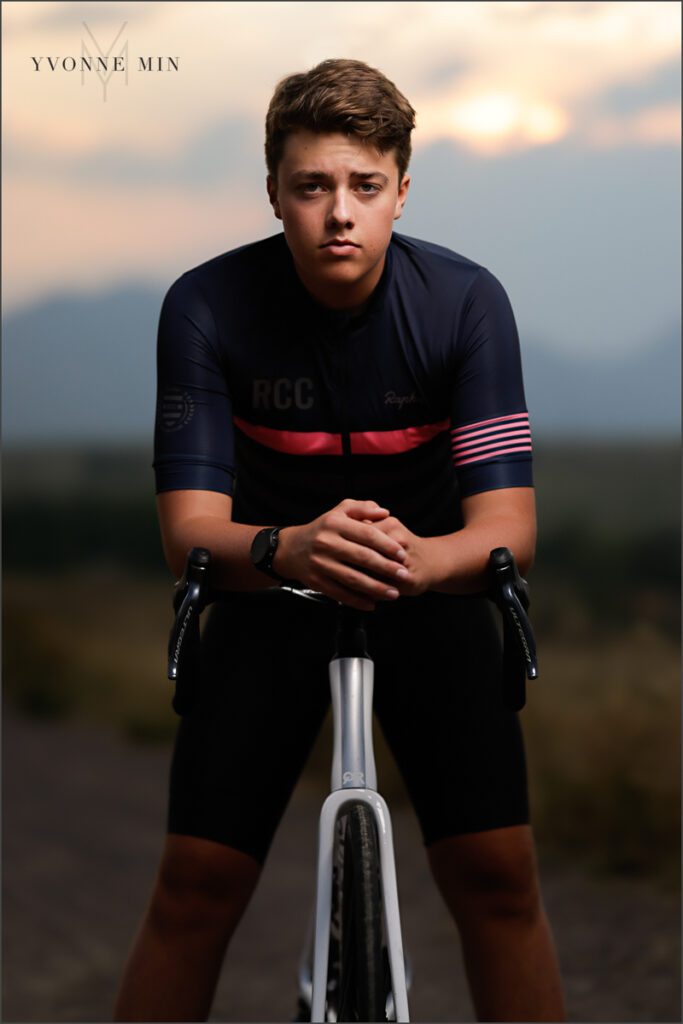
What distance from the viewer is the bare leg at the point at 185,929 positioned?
256cm

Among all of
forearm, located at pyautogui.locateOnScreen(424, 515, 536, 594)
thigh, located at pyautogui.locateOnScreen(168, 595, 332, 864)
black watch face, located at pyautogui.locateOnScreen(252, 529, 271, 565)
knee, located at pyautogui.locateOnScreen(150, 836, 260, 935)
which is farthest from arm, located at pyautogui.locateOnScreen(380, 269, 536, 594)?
knee, located at pyautogui.locateOnScreen(150, 836, 260, 935)

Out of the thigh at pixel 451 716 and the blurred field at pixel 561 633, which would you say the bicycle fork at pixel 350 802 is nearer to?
the thigh at pixel 451 716

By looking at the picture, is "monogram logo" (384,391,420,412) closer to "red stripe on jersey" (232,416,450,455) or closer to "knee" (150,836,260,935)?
"red stripe on jersey" (232,416,450,455)

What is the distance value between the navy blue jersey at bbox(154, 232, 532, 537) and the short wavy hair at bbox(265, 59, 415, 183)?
0.73 ft

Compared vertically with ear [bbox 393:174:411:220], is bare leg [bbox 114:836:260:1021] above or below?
below

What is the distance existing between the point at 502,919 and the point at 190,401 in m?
1.13

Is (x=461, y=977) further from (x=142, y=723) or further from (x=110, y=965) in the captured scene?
(x=142, y=723)

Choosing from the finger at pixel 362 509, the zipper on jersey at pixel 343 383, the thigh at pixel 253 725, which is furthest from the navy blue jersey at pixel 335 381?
the finger at pixel 362 509

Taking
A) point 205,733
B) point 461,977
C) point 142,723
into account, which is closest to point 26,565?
A: point 142,723

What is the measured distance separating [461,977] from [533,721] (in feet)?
6.02

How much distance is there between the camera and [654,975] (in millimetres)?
4652

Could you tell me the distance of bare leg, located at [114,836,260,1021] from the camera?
2.56 metres

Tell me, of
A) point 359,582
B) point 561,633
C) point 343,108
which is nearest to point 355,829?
point 359,582

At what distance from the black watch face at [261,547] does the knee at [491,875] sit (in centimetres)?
79
